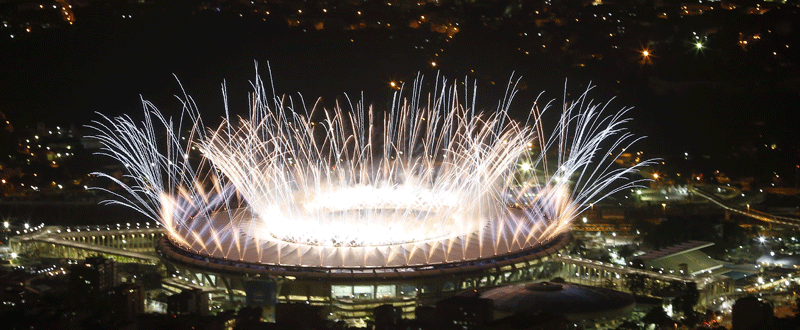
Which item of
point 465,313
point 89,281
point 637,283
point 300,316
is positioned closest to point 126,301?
point 89,281

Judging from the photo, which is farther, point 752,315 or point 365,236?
point 365,236

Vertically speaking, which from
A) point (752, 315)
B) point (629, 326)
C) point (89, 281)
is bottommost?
point (629, 326)

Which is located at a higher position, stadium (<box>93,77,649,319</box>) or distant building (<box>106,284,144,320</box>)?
stadium (<box>93,77,649,319</box>)

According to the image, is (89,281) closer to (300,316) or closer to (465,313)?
(300,316)

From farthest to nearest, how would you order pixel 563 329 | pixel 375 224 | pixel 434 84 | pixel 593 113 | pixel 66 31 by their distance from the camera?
1. pixel 66 31
2. pixel 434 84
3. pixel 593 113
4. pixel 375 224
5. pixel 563 329

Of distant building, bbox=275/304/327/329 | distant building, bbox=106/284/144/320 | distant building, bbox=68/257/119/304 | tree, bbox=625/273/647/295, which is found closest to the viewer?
distant building, bbox=275/304/327/329

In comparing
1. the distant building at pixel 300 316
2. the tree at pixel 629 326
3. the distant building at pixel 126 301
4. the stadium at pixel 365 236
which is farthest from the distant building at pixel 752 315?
the distant building at pixel 126 301

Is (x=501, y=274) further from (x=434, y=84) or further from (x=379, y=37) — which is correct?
(x=379, y=37)

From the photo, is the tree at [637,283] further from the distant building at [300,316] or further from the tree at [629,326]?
the distant building at [300,316]

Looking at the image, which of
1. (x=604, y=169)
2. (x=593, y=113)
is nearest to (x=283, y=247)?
(x=604, y=169)

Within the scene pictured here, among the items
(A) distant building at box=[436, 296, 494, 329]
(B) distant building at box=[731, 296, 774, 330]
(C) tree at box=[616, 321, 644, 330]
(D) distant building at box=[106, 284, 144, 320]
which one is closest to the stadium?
(D) distant building at box=[106, 284, 144, 320]

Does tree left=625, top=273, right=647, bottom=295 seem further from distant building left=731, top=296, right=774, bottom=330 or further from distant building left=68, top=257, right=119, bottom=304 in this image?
distant building left=68, top=257, right=119, bottom=304
